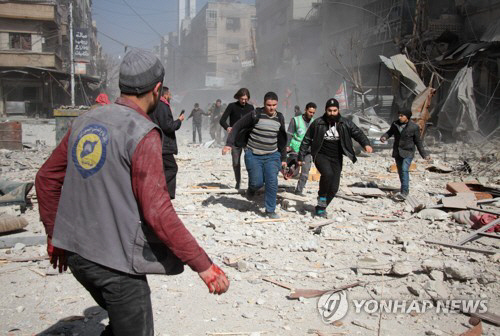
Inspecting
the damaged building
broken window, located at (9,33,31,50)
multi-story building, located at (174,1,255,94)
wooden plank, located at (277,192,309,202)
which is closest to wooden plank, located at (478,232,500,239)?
wooden plank, located at (277,192,309,202)

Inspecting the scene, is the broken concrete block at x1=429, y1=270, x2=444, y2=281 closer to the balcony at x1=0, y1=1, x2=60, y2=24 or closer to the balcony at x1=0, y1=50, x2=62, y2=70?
the balcony at x1=0, y1=50, x2=62, y2=70

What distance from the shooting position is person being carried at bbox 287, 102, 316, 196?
8.05 meters

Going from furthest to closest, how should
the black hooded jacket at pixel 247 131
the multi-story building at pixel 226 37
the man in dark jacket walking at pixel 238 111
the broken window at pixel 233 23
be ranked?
the broken window at pixel 233 23 < the multi-story building at pixel 226 37 < the man in dark jacket walking at pixel 238 111 < the black hooded jacket at pixel 247 131

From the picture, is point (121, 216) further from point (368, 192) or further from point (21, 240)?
point (368, 192)

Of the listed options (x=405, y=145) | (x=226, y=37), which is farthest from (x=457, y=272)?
(x=226, y=37)

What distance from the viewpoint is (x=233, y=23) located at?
230 feet

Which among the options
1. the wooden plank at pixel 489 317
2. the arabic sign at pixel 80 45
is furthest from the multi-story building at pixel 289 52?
the wooden plank at pixel 489 317

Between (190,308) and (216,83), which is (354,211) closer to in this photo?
(190,308)

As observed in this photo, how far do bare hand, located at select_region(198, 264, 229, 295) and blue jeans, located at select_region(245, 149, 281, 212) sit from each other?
14.6 ft

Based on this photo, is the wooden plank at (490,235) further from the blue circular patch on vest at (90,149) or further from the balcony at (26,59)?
the balcony at (26,59)

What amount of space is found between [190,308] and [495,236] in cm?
387

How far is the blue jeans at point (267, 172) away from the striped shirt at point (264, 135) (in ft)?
0.25

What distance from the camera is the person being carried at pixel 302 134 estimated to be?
26.4 ft

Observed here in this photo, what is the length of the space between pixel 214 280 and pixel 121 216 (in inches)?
19.1
